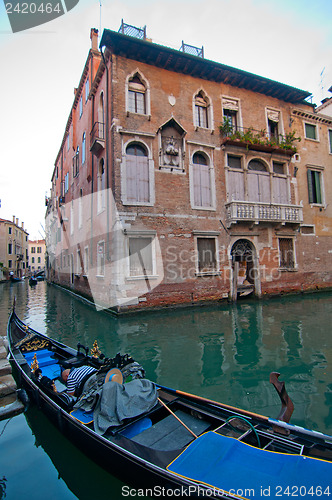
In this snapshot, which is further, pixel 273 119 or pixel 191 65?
pixel 273 119

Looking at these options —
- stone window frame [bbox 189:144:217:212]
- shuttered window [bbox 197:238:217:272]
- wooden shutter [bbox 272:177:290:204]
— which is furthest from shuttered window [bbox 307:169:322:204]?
shuttered window [bbox 197:238:217:272]

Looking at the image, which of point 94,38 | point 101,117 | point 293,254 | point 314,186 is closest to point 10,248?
point 94,38

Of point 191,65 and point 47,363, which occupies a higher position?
point 191,65

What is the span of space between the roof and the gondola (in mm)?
11545

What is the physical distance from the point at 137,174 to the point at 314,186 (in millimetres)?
10197

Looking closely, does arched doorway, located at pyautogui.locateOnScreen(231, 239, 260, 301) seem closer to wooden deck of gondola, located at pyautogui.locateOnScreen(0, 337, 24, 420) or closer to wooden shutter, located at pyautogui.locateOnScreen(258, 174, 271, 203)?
wooden shutter, located at pyautogui.locateOnScreen(258, 174, 271, 203)

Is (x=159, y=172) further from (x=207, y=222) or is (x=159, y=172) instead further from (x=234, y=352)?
(x=234, y=352)

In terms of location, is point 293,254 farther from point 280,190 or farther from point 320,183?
point 320,183

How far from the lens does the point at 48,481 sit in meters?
2.65

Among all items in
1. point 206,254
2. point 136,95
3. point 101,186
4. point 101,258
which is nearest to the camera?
point 136,95

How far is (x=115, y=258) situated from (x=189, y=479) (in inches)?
336

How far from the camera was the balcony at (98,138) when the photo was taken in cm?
1147

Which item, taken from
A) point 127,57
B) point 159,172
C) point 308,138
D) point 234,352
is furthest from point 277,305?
point 127,57

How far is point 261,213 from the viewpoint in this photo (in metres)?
12.6
